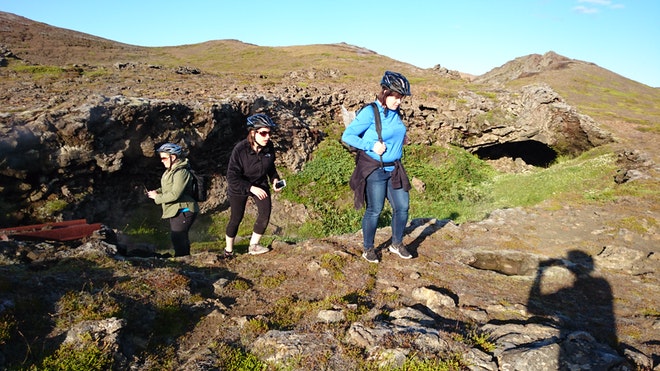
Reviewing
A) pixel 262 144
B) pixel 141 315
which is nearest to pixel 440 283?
pixel 262 144

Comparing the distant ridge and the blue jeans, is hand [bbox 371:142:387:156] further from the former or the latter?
the distant ridge

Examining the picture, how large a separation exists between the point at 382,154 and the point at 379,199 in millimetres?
785

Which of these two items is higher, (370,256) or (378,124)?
(378,124)

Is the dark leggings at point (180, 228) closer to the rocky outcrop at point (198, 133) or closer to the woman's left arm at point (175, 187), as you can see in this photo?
the woman's left arm at point (175, 187)

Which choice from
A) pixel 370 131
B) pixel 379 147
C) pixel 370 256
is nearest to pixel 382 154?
pixel 379 147

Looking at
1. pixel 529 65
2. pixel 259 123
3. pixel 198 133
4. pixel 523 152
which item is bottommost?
pixel 198 133

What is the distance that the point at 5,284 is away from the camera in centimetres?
433

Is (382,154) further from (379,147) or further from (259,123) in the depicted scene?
(259,123)

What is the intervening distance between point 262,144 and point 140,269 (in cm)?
284

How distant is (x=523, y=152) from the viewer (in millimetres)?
21797

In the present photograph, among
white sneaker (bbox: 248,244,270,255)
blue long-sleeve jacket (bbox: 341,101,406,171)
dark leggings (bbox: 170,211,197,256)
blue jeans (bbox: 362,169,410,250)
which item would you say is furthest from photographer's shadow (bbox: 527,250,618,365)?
dark leggings (bbox: 170,211,197,256)

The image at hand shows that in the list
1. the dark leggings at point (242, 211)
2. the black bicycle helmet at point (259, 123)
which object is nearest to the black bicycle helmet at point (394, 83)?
the black bicycle helmet at point (259, 123)

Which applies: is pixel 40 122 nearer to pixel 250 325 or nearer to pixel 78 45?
pixel 250 325

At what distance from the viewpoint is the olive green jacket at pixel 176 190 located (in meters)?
7.05
